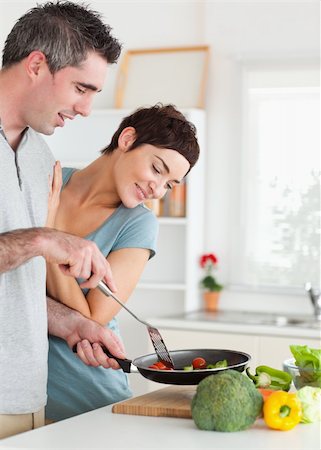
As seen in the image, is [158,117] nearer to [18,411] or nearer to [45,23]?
[45,23]

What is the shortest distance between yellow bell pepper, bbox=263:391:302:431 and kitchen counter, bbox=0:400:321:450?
19 mm

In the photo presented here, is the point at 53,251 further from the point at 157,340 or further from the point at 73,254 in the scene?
the point at 157,340

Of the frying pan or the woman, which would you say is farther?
the woman

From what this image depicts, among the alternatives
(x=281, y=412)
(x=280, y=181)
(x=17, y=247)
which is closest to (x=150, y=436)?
(x=281, y=412)

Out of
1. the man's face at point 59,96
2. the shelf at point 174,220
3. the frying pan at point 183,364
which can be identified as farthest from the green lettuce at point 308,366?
the shelf at point 174,220

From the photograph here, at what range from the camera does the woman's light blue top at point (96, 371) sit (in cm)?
263

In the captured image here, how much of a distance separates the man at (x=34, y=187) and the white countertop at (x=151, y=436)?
19cm

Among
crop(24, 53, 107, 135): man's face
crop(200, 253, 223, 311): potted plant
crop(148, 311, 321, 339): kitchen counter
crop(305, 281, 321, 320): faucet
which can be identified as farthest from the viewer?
crop(200, 253, 223, 311): potted plant

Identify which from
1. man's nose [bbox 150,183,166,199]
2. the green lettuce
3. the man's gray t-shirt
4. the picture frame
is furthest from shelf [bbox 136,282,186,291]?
the man's gray t-shirt

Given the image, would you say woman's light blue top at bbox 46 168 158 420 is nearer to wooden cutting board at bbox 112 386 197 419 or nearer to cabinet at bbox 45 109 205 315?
wooden cutting board at bbox 112 386 197 419

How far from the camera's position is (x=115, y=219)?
272 centimetres

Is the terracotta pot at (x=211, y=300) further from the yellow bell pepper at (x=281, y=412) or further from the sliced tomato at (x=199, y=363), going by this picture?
the yellow bell pepper at (x=281, y=412)

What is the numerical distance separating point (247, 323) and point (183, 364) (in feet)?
7.34

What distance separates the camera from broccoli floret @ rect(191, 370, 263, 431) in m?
2.05
